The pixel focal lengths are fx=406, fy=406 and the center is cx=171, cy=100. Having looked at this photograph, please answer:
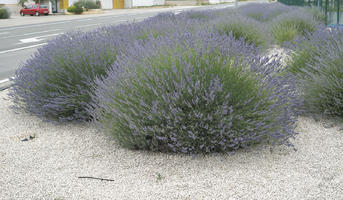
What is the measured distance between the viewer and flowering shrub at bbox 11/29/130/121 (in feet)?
14.9

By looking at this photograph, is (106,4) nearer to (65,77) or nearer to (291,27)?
(291,27)

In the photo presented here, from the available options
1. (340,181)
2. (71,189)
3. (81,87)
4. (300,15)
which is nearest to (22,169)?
(71,189)

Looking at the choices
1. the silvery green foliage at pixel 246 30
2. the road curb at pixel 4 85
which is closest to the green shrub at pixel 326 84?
the silvery green foliage at pixel 246 30

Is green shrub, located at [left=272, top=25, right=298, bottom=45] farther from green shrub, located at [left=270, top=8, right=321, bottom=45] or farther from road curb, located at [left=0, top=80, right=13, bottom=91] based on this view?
road curb, located at [left=0, top=80, right=13, bottom=91]

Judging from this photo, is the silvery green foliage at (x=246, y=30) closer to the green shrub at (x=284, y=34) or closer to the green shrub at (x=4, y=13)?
the green shrub at (x=284, y=34)

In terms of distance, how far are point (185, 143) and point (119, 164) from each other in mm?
597

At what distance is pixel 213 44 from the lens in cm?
391

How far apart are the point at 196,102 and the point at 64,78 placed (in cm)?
197

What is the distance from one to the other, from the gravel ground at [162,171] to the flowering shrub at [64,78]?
0.45 m

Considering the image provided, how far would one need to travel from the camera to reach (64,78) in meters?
4.66

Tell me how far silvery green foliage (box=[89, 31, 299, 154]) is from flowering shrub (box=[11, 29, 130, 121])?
31.1 inches

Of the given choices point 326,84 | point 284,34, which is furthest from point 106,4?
point 326,84

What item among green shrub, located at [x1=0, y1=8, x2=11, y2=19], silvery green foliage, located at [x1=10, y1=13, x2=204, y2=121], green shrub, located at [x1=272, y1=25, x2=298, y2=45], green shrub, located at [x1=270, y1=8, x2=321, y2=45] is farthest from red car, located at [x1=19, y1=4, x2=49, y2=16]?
silvery green foliage, located at [x1=10, y1=13, x2=204, y2=121]

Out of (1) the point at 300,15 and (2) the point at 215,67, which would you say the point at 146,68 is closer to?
(2) the point at 215,67
